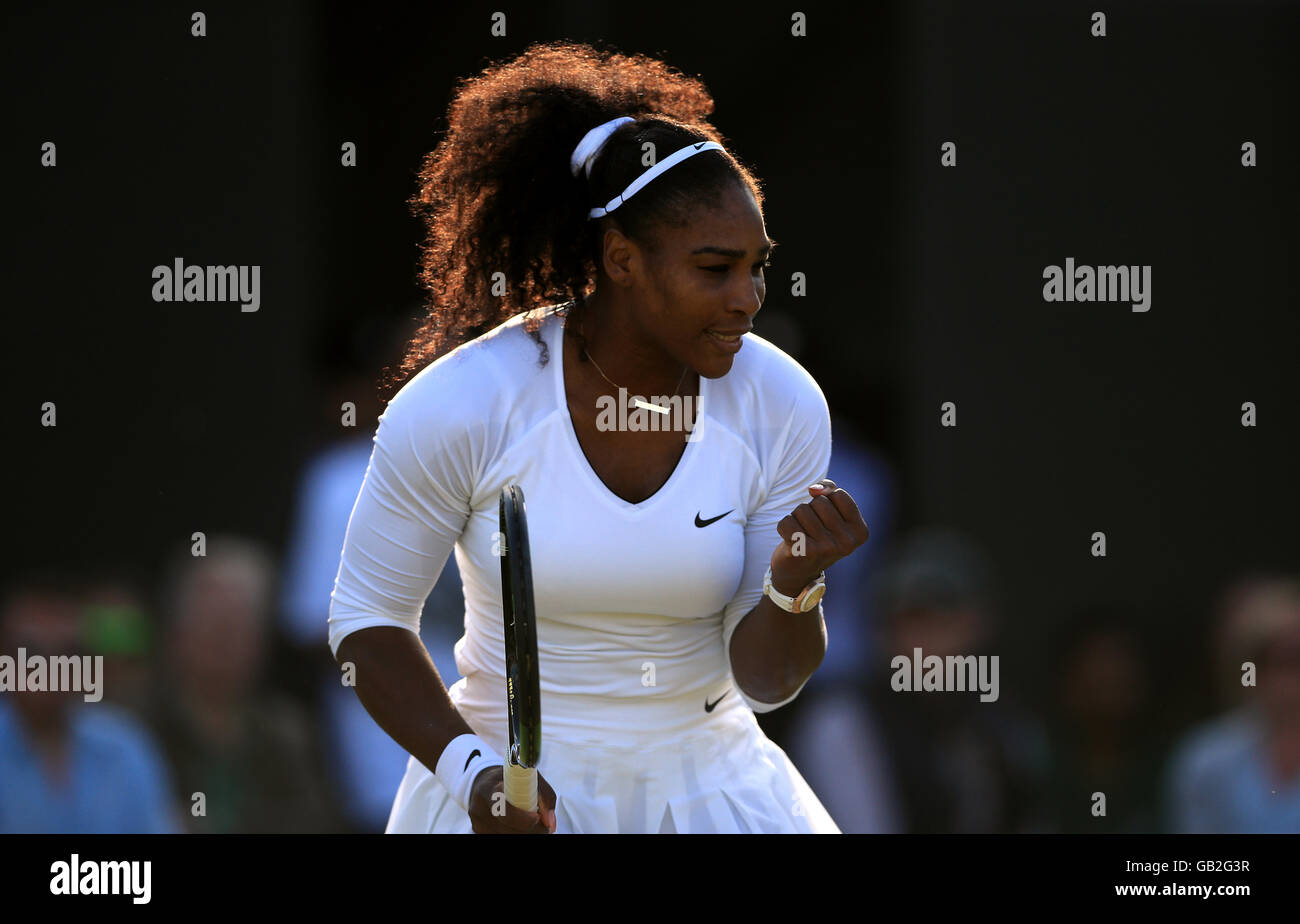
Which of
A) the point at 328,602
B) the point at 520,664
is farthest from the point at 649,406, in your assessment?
the point at 328,602

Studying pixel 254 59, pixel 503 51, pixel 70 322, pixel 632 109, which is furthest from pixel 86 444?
pixel 632 109

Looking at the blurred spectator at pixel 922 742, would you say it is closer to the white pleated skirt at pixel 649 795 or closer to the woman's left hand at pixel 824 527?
the white pleated skirt at pixel 649 795

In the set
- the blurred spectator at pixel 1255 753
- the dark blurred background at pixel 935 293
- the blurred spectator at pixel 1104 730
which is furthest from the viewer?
the dark blurred background at pixel 935 293

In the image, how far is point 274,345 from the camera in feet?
21.4

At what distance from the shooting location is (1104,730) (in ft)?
18.5

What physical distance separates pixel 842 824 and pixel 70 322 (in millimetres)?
3526

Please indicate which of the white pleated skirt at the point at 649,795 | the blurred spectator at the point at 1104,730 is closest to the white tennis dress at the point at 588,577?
the white pleated skirt at the point at 649,795

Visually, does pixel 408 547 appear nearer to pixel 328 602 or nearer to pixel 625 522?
pixel 625 522

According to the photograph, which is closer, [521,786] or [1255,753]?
[521,786]

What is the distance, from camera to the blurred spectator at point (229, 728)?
480 centimetres

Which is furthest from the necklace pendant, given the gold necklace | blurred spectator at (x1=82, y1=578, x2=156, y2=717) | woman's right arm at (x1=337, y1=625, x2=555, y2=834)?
blurred spectator at (x1=82, y1=578, x2=156, y2=717)

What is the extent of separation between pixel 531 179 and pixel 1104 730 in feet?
10.4

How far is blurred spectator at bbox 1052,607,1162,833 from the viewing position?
17.1 ft

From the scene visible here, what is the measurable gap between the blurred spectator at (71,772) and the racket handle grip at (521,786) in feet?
5.60
